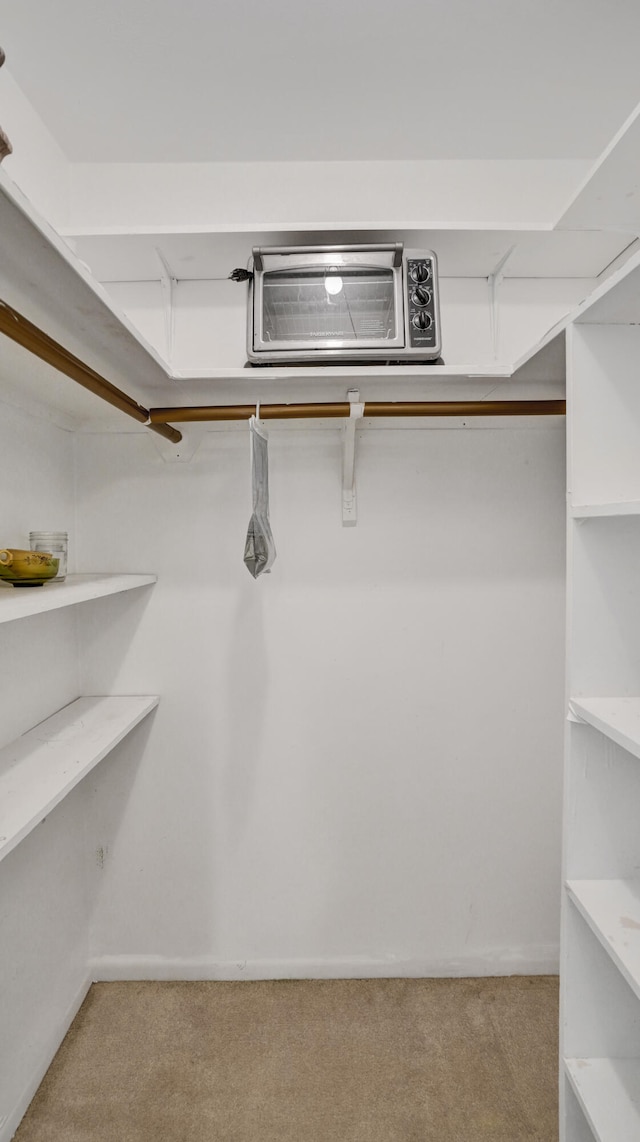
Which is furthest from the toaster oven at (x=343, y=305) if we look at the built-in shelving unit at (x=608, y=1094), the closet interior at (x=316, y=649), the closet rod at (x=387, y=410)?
the built-in shelving unit at (x=608, y=1094)

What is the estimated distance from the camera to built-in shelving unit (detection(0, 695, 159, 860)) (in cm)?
108

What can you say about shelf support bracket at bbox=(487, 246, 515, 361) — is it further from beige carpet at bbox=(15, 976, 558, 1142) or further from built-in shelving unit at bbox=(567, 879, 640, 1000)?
beige carpet at bbox=(15, 976, 558, 1142)

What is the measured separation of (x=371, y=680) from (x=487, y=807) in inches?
22.2

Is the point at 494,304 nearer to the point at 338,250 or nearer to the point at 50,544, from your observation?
the point at 338,250

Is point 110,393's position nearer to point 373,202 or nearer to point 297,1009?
point 373,202

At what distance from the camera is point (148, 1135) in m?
1.37

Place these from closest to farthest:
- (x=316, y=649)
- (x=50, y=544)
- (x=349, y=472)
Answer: (x=50, y=544), (x=349, y=472), (x=316, y=649)

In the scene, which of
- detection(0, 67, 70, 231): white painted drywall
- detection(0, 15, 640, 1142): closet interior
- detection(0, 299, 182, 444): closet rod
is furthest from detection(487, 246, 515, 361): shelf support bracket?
detection(0, 67, 70, 231): white painted drywall

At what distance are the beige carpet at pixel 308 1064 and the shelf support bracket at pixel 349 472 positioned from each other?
148 centimetres

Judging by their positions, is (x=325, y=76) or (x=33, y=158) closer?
(x=325, y=76)

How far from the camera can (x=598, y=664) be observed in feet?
3.61

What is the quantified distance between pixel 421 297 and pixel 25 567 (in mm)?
1120

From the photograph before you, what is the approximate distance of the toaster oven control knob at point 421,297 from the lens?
143 centimetres

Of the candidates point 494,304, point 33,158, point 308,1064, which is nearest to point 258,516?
point 494,304
